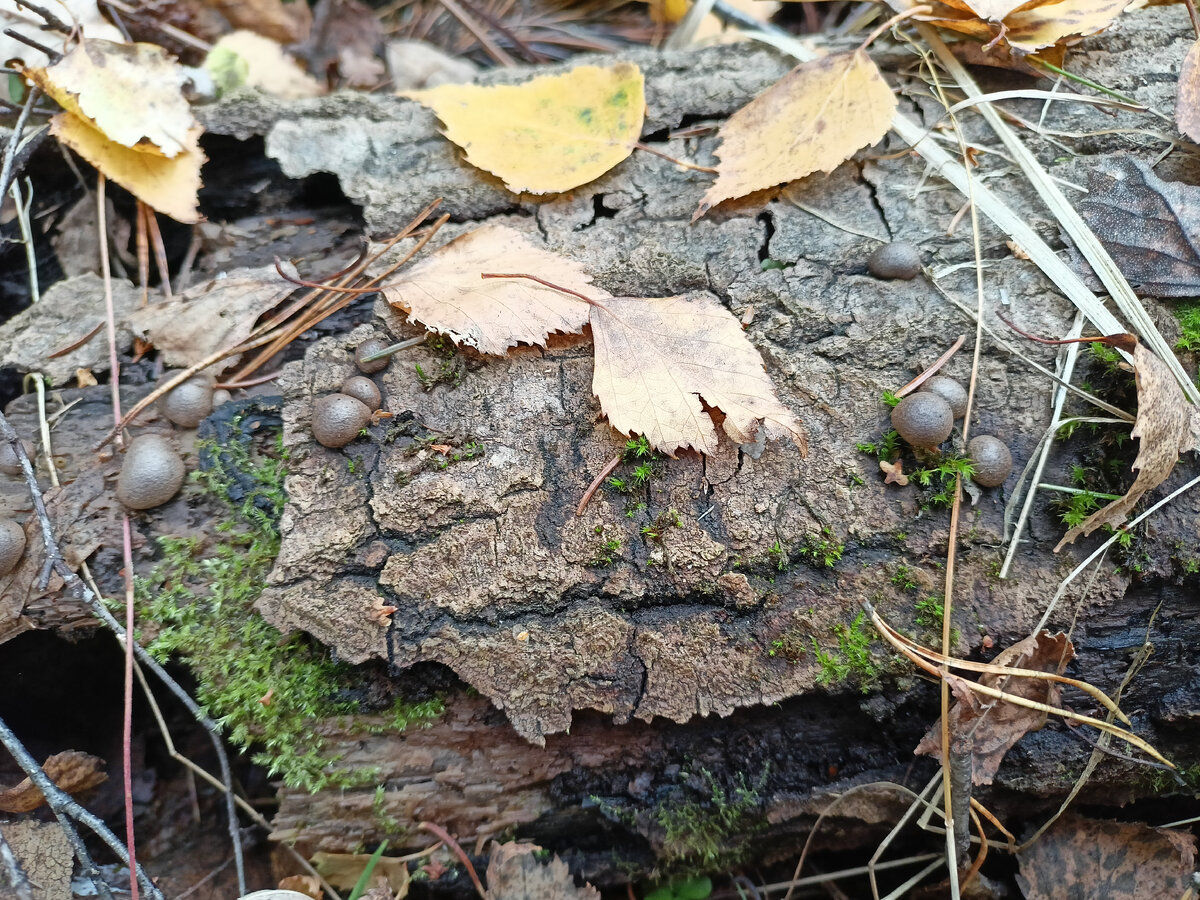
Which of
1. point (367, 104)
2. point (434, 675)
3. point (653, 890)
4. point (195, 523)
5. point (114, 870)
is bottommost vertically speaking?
point (653, 890)

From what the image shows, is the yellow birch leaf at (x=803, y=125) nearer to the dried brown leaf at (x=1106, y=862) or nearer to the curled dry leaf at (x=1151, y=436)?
the curled dry leaf at (x=1151, y=436)

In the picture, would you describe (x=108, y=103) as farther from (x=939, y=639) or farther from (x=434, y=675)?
(x=939, y=639)

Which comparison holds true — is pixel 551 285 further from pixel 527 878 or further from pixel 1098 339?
pixel 527 878

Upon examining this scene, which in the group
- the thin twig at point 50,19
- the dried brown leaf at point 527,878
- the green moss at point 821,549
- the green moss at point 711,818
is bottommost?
the dried brown leaf at point 527,878

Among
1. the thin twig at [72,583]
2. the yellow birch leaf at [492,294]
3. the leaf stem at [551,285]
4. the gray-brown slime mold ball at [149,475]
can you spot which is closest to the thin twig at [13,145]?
the thin twig at [72,583]

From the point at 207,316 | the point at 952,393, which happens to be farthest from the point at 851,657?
the point at 207,316

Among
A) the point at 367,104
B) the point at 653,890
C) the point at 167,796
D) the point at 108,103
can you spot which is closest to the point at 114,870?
the point at 167,796

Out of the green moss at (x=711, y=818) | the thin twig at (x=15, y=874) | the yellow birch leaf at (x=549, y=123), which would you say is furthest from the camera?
the yellow birch leaf at (x=549, y=123)
